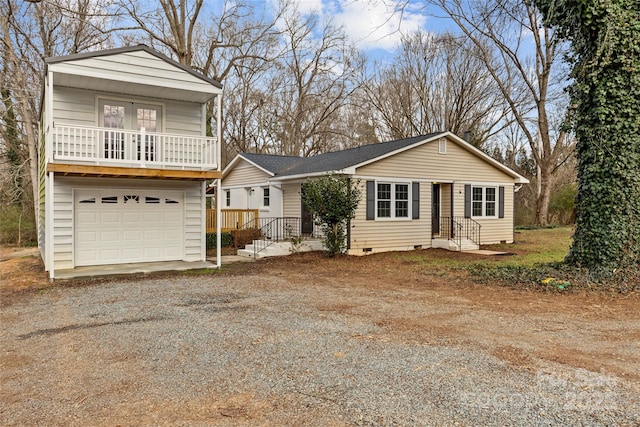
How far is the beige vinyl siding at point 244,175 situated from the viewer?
1739 centimetres

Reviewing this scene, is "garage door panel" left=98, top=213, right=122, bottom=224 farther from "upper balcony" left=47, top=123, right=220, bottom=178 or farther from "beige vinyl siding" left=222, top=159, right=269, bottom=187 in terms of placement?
"beige vinyl siding" left=222, top=159, right=269, bottom=187

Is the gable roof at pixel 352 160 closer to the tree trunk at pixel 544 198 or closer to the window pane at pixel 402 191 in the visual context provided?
the window pane at pixel 402 191

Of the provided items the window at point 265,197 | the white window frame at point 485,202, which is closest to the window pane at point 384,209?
the white window frame at point 485,202

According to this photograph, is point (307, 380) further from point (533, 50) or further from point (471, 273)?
point (533, 50)

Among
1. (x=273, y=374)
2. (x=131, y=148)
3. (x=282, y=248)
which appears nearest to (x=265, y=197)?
(x=282, y=248)

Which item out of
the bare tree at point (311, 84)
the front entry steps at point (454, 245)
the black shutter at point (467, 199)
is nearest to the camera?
the front entry steps at point (454, 245)

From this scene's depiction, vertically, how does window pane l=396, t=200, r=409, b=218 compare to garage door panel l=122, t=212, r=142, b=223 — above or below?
above

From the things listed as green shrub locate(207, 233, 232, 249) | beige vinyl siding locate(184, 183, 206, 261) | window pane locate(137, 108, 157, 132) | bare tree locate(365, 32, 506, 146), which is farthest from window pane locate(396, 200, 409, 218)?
bare tree locate(365, 32, 506, 146)

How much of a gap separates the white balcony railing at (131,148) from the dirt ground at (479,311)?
275 cm

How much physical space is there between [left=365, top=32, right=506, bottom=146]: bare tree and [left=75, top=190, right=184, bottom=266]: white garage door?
66.0 ft

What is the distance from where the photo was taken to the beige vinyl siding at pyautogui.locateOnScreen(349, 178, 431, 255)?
13727mm

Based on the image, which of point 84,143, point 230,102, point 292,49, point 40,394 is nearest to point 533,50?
point 292,49

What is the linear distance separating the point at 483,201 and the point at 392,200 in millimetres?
4144

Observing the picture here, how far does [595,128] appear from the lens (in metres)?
8.41
